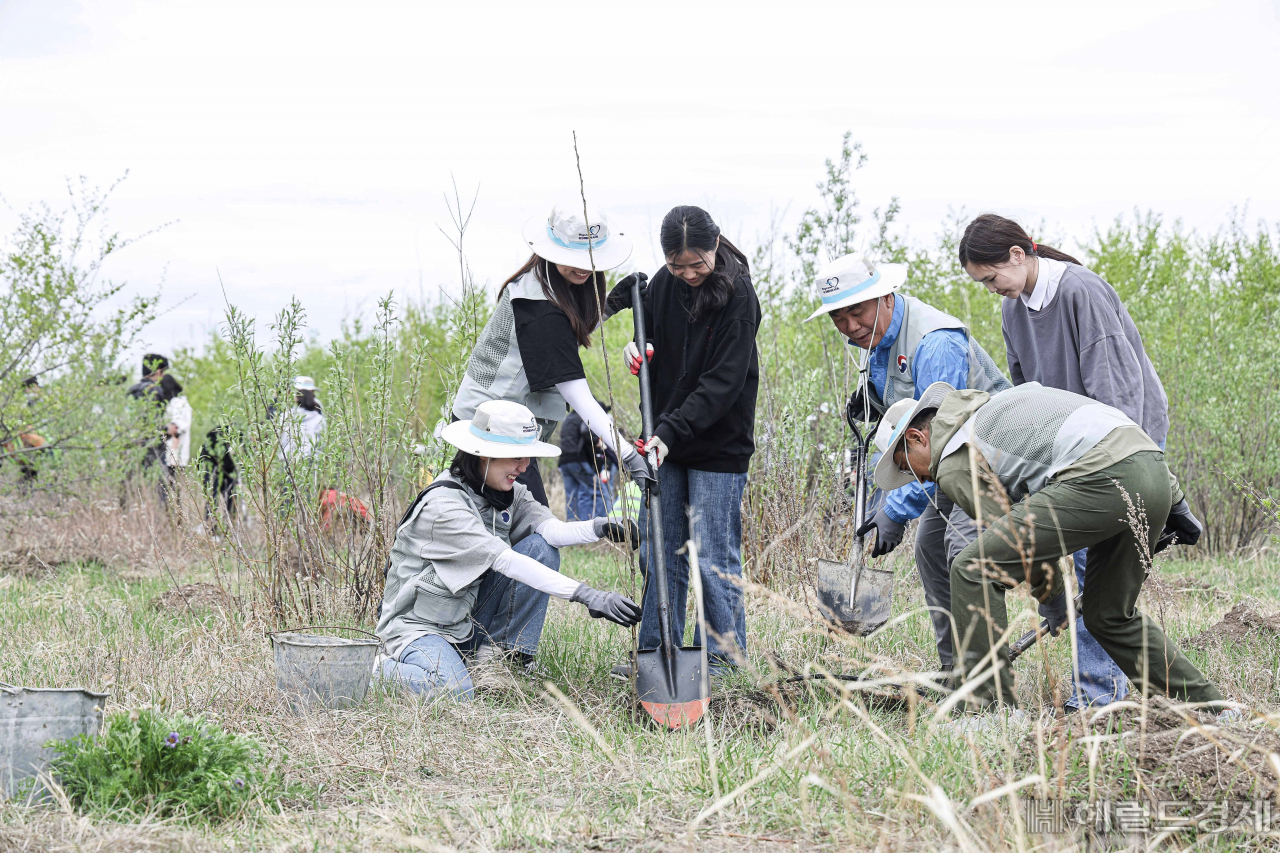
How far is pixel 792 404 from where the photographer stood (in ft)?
19.4

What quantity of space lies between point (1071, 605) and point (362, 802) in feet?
6.01

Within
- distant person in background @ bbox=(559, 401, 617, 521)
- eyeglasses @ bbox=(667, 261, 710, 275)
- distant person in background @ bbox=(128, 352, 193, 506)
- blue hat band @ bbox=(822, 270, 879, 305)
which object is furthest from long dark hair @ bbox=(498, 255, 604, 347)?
distant person in background @ bbox=(559, 401, 617, 521)

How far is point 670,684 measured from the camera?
11.7 feet

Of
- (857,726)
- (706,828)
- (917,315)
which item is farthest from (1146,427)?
(706,828)

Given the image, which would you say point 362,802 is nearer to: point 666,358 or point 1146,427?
point 666,358

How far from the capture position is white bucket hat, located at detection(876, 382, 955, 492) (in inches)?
127

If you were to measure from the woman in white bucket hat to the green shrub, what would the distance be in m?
1.60

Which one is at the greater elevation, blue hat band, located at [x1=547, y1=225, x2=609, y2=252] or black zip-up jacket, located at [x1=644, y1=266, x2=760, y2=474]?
blue hat band, located at [x1=547, y1=225, x2=609, y2=252]

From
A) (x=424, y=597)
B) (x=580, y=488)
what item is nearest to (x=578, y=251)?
(x=424, y=597)

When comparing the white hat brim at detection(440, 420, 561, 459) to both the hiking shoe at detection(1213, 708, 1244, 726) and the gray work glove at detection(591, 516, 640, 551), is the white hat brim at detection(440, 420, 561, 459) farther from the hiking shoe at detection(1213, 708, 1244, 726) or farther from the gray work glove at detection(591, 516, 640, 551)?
the hiking shoe at detection(1213, 708, 1244, 726)

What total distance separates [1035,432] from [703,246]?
135 centimetres

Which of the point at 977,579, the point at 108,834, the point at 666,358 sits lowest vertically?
the point at 108,834

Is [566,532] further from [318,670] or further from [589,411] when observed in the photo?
[318,670]

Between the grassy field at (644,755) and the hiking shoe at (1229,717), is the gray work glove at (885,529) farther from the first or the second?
the hiking shoe at (1229,717)
